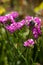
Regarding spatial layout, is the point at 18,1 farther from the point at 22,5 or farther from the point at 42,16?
the point at 42,16

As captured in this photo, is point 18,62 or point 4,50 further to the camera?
point 4,50

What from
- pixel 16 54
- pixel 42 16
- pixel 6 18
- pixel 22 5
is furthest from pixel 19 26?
pixel 22 5

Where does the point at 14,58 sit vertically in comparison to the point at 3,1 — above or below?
below

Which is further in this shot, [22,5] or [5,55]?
[22,5]

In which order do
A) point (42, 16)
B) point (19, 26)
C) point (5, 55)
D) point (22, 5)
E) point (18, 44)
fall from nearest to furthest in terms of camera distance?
point (19, 26), point (18, 44), point (5, 55), point (42, 16), point (22, 5)

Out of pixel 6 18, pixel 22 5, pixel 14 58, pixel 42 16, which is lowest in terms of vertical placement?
pixel 14 58

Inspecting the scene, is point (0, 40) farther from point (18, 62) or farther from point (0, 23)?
point (0, 23)

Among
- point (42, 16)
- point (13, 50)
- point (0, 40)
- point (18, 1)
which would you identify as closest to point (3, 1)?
point (18, 1)

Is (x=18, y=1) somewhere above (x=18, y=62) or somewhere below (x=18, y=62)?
above

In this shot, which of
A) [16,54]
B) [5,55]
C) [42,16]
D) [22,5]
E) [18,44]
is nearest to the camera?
[16,54]
